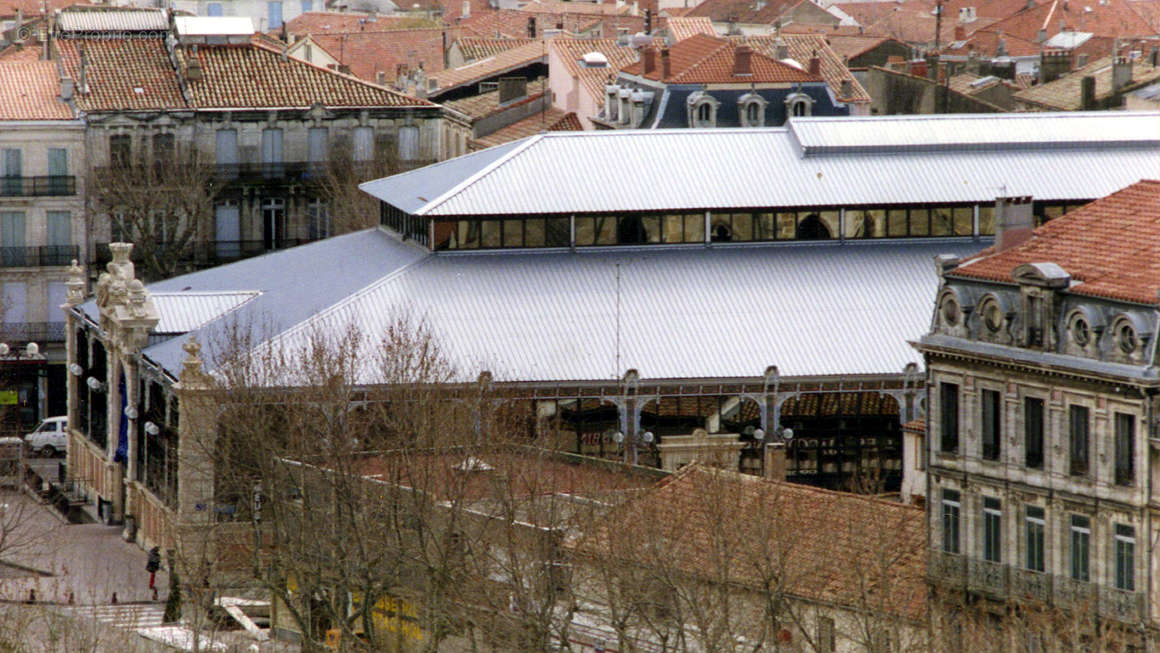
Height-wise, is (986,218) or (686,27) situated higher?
(686,27)

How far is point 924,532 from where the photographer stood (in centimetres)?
6681

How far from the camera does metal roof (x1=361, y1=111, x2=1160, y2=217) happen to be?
306 feet

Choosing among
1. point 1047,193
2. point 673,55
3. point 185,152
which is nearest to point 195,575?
point 1047,193

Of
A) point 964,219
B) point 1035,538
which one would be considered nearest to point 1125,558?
point 1035,538

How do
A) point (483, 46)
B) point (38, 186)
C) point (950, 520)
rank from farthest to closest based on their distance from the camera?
point (483, 46) → point (38, 186) → point (950, 520)

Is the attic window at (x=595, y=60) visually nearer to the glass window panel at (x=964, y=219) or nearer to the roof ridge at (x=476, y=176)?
the roof ridge at (x=476, y=176)

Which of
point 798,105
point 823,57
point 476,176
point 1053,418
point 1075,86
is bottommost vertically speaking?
point 1053,418

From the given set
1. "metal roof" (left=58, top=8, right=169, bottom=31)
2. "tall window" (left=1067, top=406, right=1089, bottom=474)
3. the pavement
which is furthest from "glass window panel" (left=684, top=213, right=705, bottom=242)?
"metal roof" (left=58, top=8, right=169, bottom=31)

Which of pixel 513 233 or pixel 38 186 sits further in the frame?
pixel 38 186

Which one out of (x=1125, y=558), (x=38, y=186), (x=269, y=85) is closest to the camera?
(x=1125, y=558)

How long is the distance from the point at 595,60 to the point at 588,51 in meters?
3.84

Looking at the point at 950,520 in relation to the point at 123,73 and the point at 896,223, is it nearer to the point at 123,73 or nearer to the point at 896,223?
the point at 896,223

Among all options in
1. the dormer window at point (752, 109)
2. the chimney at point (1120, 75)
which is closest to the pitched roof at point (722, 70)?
the dormer window at point (752, 109)

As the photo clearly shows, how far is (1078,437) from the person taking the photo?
61.4 meters
